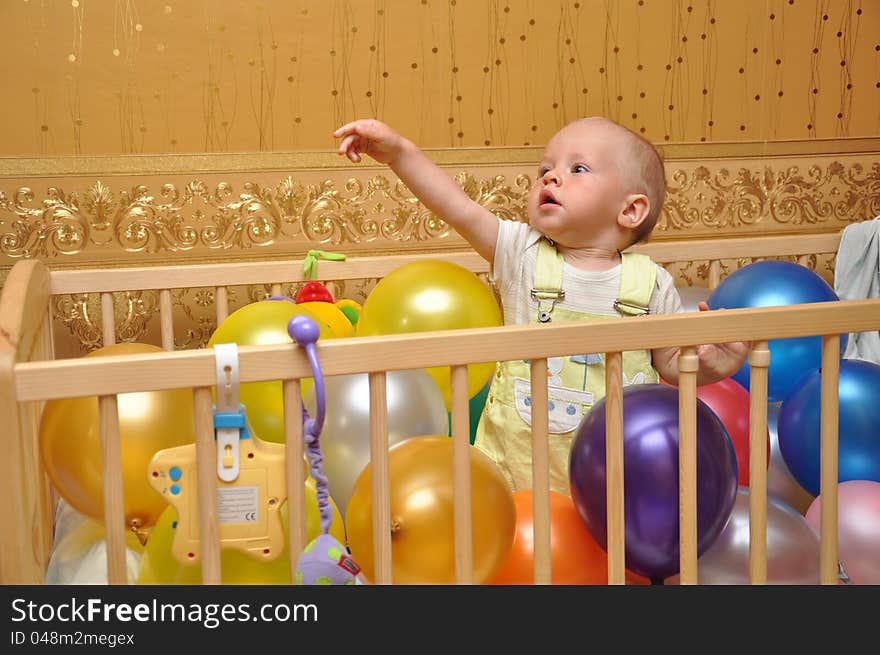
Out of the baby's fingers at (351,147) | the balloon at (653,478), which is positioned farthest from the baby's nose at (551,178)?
the balloon at (653,478)

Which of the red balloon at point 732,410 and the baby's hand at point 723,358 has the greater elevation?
the baby's hand at point 723,358

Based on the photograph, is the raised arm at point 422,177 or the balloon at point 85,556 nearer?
the balloon at point 85,556

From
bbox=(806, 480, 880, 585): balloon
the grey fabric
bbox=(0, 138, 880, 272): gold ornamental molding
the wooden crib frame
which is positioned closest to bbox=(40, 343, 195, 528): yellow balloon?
the wooden crib frame

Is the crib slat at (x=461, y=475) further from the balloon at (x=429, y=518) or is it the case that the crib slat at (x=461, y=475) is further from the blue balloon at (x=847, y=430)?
the blue balloon at (x=847, y=430)

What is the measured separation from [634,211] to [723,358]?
325 millimetres

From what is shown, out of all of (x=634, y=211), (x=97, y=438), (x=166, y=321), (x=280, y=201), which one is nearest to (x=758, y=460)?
(x=634, y=211)

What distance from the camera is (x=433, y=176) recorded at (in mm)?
1271

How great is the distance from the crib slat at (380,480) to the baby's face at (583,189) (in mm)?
520

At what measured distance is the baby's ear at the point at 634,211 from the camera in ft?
4.31

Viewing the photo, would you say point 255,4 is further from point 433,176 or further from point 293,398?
point 293,398

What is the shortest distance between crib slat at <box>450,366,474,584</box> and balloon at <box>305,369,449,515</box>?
211mm

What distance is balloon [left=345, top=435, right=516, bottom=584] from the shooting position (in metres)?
0.92
